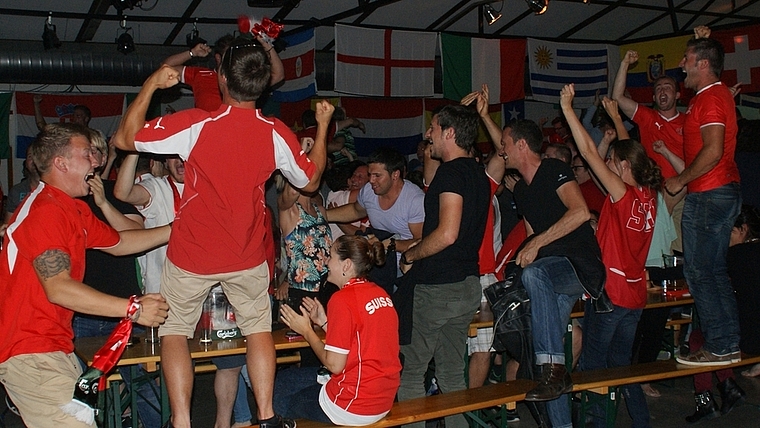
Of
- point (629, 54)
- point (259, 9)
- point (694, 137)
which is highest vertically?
point (259, 9)

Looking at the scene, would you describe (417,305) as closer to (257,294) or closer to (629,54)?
(257,294)

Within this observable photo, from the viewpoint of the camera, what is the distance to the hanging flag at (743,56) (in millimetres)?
11047

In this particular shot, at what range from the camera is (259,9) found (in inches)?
392

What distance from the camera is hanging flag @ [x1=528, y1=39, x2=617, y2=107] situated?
39.3ft

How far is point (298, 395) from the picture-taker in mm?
4109

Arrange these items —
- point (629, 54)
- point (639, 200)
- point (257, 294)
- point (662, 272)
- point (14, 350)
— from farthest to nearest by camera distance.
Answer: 1. point (662, 272)
2. point (629, 54)
3. point (639, 200)
4. point (257, 294)
5. point (14, 350)

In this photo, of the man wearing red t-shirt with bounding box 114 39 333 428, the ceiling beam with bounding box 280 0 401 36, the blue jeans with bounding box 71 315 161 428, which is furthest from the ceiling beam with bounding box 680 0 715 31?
the man wearing red t-shirt with bounding box 114 39 333 428

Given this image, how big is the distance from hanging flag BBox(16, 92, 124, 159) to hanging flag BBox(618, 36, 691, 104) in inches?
319

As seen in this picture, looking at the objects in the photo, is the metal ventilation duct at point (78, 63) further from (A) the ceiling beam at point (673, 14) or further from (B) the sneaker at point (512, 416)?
(A) the ceiling beam at point (673, 14)

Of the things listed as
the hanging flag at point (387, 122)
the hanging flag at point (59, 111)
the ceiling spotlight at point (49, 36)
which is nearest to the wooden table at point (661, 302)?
the hanging flag at point (387, 122)

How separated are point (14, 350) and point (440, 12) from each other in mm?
9240

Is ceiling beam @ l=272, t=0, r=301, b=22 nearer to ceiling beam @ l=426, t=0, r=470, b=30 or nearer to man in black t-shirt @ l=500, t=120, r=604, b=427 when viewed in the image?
ceiling beam @ l=426, t=0, r=470, b=30

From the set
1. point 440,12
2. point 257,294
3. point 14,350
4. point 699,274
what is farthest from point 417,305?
point 440,12

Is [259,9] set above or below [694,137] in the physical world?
above
